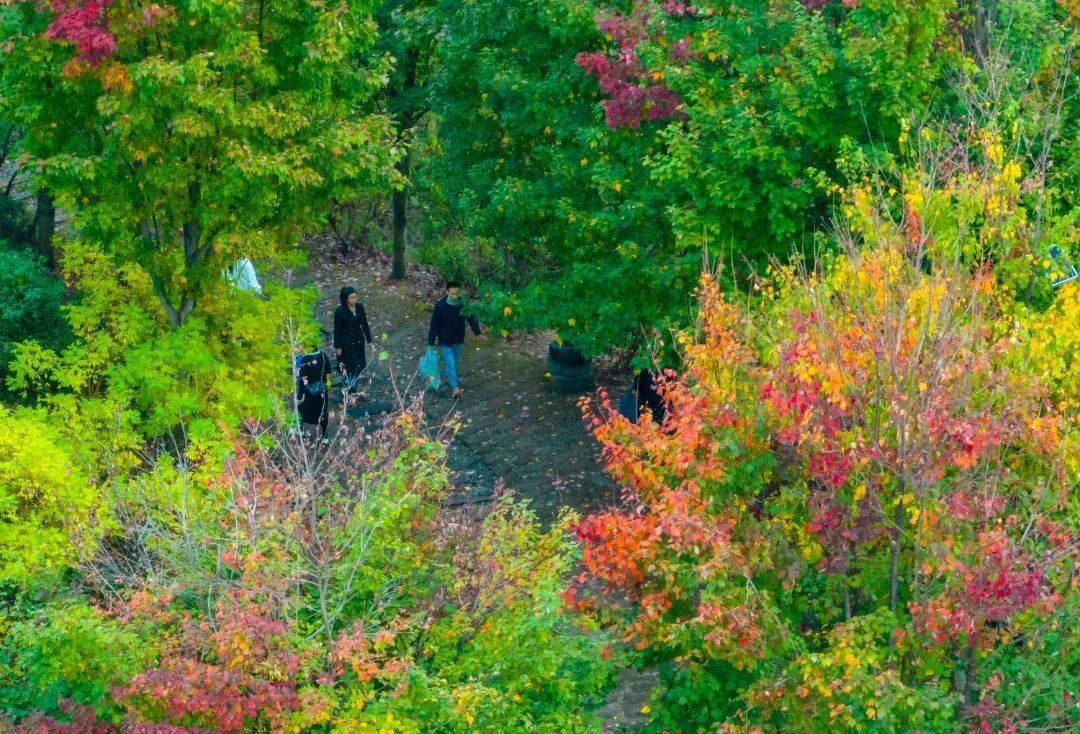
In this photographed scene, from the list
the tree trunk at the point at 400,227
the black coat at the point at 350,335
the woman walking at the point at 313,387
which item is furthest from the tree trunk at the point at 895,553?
the tree trunk at the point at 400,227

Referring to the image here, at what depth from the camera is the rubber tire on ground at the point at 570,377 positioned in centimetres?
1889

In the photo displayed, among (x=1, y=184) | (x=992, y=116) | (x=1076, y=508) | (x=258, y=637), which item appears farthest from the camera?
(x=1, y=184)

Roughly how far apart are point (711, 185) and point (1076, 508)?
211 inches

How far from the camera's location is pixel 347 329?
55.0ft

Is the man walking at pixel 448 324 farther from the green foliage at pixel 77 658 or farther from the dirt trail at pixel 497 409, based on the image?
the green foliage at pixel 77 658

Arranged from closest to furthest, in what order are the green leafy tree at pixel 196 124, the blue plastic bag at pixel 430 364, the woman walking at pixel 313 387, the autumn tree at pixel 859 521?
the autumn tree at pixel 859 521, the green leafy tree at pixel 196 124, the woman walking at pixel 313 387, the blue plastic bag at pixel 430 364

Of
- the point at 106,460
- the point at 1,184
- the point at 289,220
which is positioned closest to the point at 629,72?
the point at 289,220

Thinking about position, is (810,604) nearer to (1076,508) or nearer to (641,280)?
(1076,508)

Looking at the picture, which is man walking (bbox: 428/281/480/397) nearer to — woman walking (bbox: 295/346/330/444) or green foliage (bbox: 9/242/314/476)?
woman walking (bbox: 295/346/330/444)

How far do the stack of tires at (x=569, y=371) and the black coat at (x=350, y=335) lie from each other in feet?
10.8

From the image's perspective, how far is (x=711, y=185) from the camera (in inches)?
488

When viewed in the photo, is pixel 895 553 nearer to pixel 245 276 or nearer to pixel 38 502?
pixel 38 502

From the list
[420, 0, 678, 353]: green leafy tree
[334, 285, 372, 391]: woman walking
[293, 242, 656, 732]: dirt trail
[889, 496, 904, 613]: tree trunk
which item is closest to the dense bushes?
[889, 496, 904, 613]: tree trunk

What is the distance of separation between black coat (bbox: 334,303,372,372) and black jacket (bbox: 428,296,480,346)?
112 centimetres
